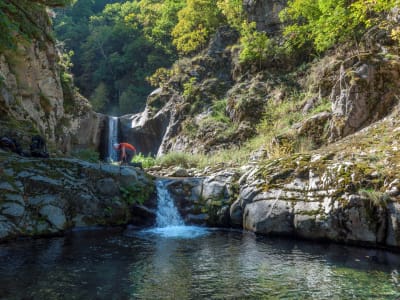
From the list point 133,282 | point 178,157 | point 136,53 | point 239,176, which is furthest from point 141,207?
point 136,53

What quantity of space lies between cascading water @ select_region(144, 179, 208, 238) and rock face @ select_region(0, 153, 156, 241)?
22 centimetres

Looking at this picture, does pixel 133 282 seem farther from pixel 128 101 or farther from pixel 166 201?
pixel 128 101

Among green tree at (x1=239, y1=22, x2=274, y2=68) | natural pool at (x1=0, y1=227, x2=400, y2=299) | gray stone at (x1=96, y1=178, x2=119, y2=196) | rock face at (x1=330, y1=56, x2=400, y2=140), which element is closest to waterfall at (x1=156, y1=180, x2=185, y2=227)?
gray stone at (x1=96, y1=178, x2=119, y2=196)

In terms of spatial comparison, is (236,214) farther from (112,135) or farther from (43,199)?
(112,135)

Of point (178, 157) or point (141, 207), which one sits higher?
point (178, 157)

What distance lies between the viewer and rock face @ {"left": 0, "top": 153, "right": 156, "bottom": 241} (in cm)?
778

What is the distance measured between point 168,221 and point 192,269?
4.26 m

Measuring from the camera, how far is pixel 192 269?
5539 millimetres

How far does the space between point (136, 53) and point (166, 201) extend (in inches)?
1261

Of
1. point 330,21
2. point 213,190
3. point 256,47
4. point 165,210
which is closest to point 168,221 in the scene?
point 165,210

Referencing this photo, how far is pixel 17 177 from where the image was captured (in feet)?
27.3

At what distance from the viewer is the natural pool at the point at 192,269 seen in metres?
4.48

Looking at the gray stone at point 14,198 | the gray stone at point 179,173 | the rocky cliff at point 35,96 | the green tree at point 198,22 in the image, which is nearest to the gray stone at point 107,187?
the gray stone at point 14,198

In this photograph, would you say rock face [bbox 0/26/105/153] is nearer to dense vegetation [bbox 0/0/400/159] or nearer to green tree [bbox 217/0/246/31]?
dense vegetation [bbox 0/0/400/159]
